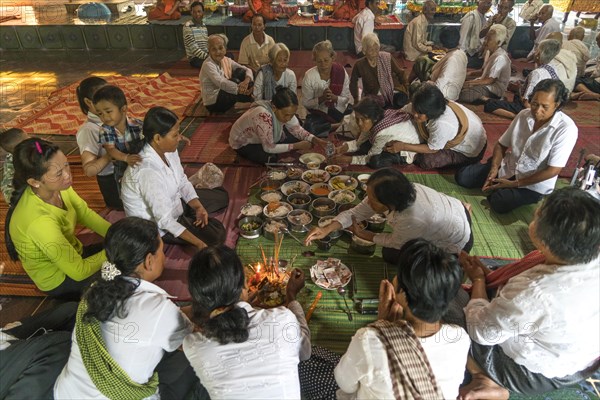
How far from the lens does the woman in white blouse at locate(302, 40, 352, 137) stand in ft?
18.3

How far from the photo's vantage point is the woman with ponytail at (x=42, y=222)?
8.66ft

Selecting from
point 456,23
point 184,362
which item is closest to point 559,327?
point 184,362

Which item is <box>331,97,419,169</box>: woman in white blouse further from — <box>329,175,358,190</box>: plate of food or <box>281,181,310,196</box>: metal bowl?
<box>281,181,310,196</box>: metal bowl

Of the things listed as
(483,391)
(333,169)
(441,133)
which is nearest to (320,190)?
(333,169)

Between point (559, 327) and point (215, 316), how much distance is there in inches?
66.5

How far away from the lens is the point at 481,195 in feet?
14.3

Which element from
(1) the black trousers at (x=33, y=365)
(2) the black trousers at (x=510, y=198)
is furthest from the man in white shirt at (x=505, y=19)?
(1) the black trousers at (x=33, y=365)

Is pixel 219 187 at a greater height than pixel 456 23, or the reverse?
pixel 456 23

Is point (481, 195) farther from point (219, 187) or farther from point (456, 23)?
point (456, 23)

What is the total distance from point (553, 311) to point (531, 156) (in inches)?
95.6

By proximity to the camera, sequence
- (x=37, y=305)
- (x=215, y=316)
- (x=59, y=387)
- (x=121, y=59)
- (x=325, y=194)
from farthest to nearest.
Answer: (x=121, y=59) < (x=325, y=194) < (x=37, y=305) < (x=59, y=387) < (x=215, y=316)

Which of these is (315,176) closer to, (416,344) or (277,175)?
(277,175)

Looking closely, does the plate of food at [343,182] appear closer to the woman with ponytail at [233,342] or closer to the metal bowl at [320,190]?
the metal bowl at [320,190]

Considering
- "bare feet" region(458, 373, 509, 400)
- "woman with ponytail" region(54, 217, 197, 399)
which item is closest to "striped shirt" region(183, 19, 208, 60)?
"woman with ponytail" region(54, 217, 197, 399)
